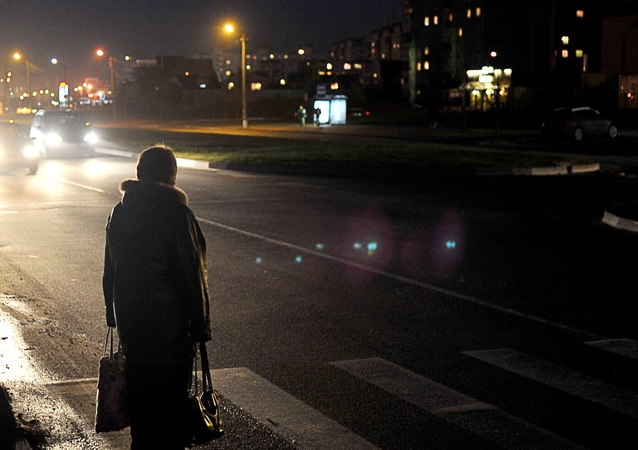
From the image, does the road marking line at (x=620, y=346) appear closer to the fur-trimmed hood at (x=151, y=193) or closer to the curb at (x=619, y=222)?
the fur-trimmed hood at (x=151, y=193)

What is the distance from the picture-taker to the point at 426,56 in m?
113

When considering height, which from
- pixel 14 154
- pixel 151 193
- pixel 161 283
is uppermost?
pixel 151 193

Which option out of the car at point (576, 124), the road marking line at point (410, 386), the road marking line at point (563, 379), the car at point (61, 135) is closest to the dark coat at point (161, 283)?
the road marking line at point (410, 386)

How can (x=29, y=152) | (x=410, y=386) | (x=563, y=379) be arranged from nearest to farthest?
(x=410, y=386), (x=563, y=379), (x=29, y=152)

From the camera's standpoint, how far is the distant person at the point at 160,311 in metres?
4.19

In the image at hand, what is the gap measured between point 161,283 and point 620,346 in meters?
4.76

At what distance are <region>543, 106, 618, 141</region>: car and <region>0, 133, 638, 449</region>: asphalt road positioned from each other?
2820 centimetres

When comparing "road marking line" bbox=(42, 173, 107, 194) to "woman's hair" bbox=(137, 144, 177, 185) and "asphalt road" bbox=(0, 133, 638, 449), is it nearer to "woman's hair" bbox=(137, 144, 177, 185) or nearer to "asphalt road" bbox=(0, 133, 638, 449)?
"asphalt road" bbox=(0, 133, 638, 449)

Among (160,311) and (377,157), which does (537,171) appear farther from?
(160,311)

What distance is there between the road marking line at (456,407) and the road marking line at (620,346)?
6.14 ft

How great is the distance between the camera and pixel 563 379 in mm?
6551

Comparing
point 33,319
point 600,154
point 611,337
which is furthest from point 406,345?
point 600,154

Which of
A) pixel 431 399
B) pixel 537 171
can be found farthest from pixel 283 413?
pixel 537 171

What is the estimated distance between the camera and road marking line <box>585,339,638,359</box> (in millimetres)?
7359
